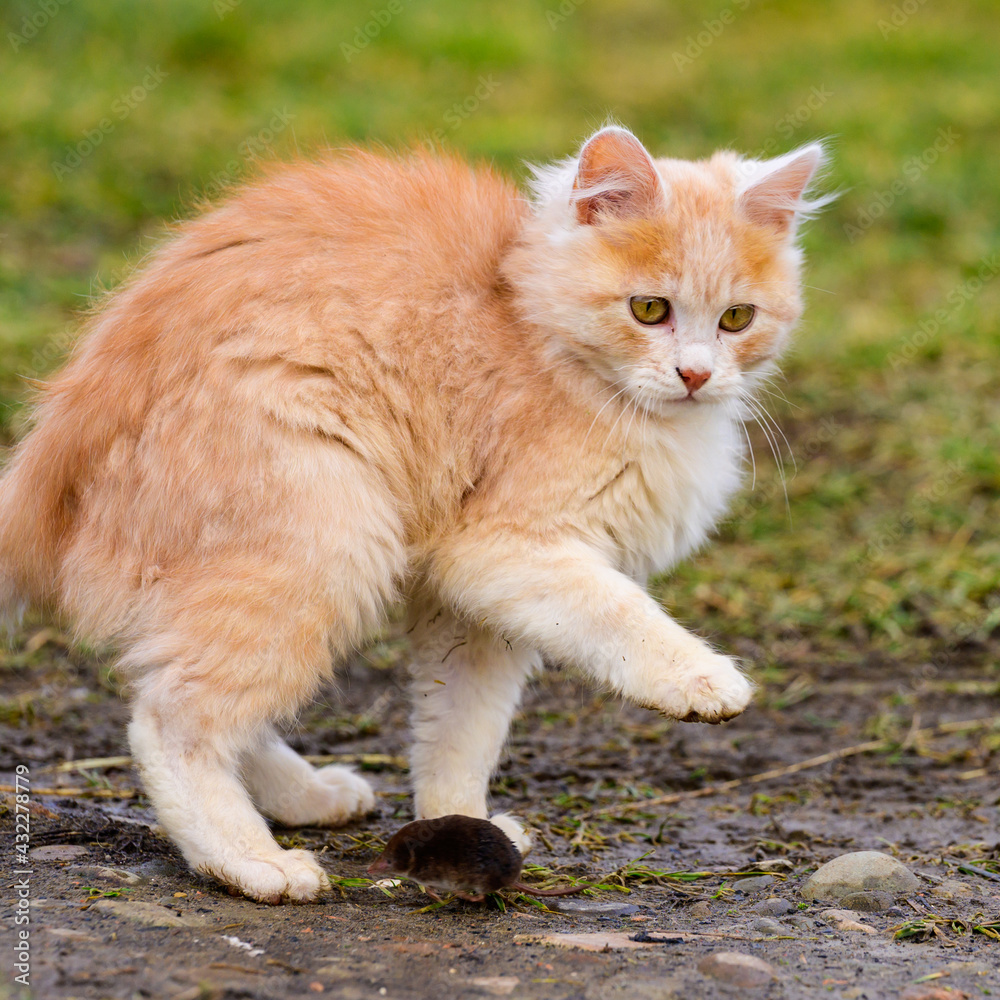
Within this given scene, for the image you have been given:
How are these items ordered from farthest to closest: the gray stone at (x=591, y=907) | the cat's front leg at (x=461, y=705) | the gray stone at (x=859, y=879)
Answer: the cat's front leg at (x=461, y=705) → the gray stone at (x=859, y=879) → the gray stone at (x=591, y=907)

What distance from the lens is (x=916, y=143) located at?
30.6 ft

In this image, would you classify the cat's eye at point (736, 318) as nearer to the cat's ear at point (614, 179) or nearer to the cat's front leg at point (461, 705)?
the cat's ear at point (614, 179)

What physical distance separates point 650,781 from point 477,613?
138cm

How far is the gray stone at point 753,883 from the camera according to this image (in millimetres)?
3061

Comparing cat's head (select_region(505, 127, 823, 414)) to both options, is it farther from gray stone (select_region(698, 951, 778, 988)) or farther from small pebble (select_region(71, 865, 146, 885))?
small pebble (select_region(71, 865, 146, 885))

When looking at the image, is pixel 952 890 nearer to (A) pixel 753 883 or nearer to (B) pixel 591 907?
(A) pixel 753 883

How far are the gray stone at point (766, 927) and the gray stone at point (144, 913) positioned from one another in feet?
3.98

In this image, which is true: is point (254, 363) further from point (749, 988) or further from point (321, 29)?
point (321, 29)

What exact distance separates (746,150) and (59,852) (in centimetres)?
732

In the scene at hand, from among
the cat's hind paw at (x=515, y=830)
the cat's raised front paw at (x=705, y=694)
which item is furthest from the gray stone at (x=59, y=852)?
Result: the cat's raised front paw at (x=705, y=694)

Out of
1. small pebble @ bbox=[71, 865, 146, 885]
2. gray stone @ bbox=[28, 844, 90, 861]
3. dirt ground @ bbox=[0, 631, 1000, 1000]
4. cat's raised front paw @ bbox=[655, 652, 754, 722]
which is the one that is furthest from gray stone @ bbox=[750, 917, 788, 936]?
gray stone @ bbox=[28, 844, 90, 861]

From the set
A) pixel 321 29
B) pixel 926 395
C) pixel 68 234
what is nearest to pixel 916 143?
pixel 926 395

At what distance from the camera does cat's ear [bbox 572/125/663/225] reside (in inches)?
118

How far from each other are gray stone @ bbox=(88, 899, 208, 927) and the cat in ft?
0.75
